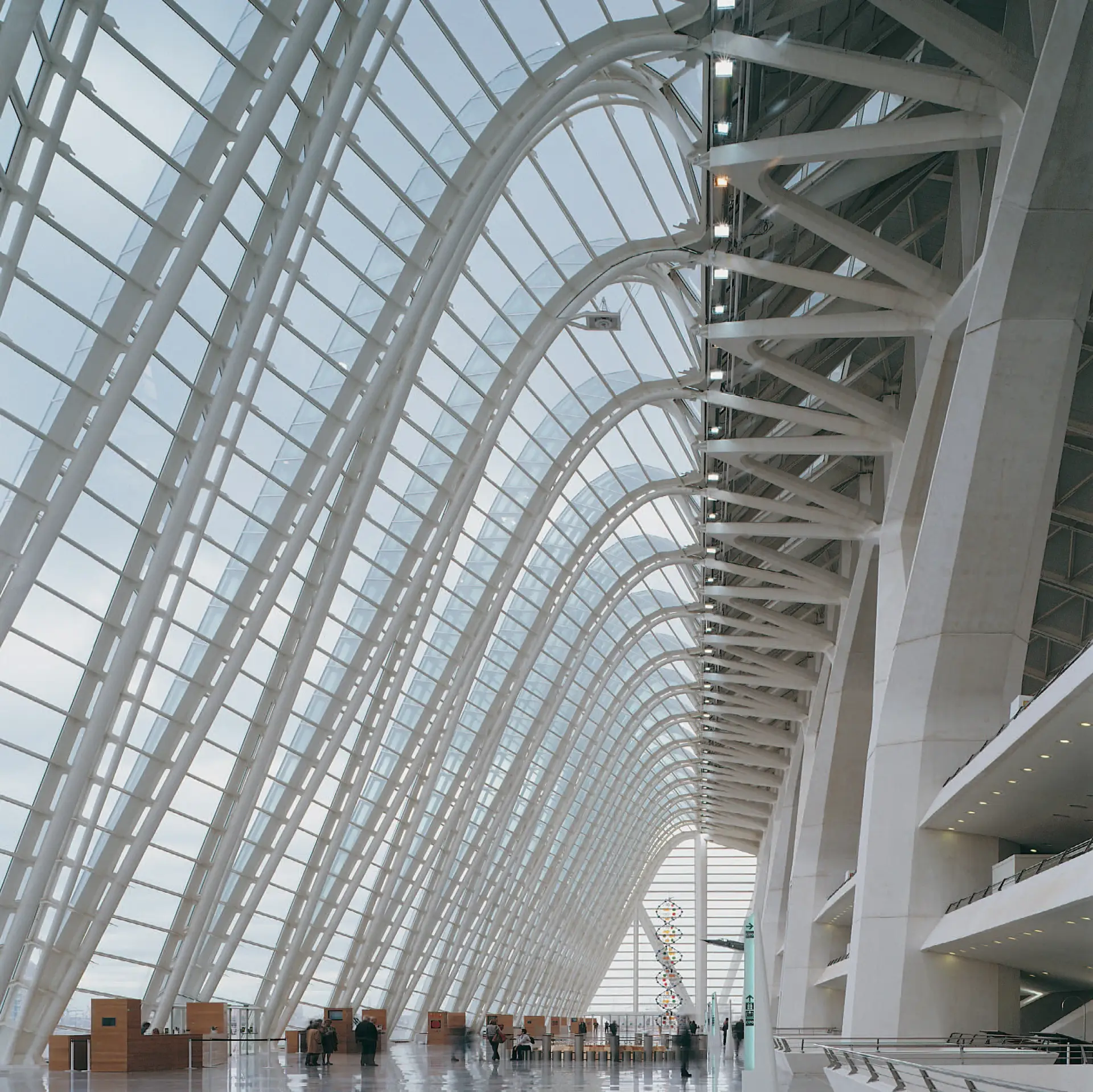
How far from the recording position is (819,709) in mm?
47844

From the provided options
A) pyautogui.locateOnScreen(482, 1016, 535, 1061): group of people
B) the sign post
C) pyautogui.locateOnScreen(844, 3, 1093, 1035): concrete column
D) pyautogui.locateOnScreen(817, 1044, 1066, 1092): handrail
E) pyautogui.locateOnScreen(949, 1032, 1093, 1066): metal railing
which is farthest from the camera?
pyautogui.locateOnScreen(482, 1016, 535, 1061): group of people

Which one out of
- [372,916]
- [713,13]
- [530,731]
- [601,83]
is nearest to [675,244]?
[601,83]

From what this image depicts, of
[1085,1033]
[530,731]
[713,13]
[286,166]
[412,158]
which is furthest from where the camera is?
[530,731]

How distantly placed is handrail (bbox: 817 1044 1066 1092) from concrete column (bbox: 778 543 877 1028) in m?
15.1

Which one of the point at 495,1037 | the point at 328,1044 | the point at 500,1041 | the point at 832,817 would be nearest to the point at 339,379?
the point at 328,1044

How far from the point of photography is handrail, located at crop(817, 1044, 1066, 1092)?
440 inches

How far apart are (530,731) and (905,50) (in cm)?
2978

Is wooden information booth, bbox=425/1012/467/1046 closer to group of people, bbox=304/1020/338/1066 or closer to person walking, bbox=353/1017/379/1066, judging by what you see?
group of people, bbox=304/1020/338/1066

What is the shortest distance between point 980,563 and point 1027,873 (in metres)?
4.90

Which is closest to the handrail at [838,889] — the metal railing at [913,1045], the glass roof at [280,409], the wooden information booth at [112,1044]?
the glass roof at [280,409]

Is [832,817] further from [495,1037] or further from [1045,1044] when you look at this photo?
[1045,1044]

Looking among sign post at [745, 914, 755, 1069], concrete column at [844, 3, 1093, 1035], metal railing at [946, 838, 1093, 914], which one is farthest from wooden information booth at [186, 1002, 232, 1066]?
sign post at [745, 914, 755, 1069]

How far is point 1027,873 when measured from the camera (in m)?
21.0

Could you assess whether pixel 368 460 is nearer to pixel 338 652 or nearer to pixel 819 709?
pixel 338 652
